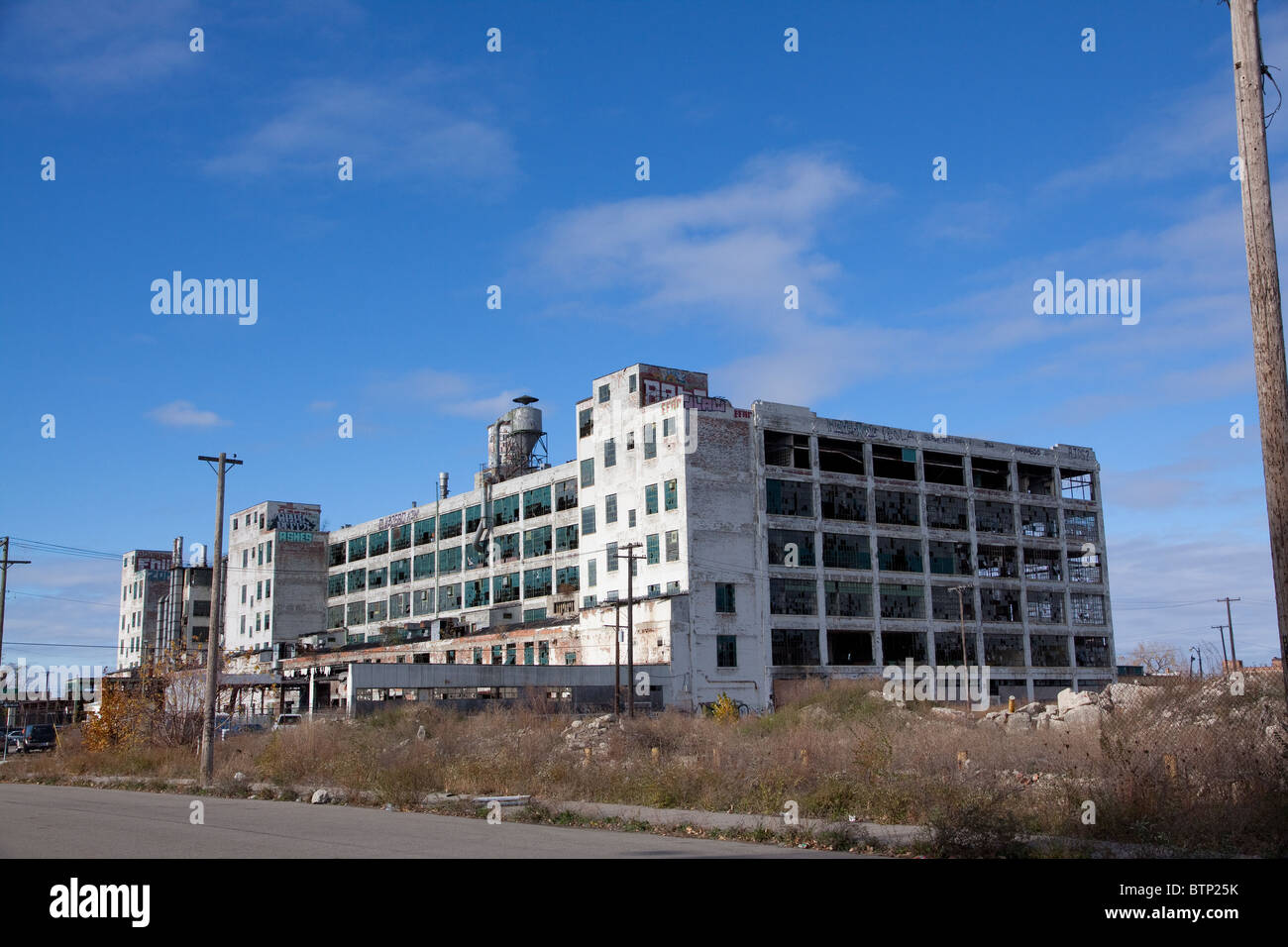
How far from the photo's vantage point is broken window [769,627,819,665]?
64.5 metres

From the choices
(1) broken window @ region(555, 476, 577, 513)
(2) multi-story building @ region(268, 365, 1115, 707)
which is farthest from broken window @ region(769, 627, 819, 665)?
(1) broken window @ region(555, 476, 577, 513)

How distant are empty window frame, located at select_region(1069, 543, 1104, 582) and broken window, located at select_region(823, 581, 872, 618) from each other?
20035mm

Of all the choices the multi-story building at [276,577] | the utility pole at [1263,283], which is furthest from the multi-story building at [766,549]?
the utility pole at [1263,283]

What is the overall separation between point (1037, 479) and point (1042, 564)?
267 inches

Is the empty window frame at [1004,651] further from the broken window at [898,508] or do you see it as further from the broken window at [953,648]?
the broken window at [898,508]

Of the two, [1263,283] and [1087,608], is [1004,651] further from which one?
[1263,283]

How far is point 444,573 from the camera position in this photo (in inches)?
3381

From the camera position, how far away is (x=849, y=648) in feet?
221

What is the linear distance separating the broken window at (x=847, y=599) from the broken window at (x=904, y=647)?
7.57 feet
